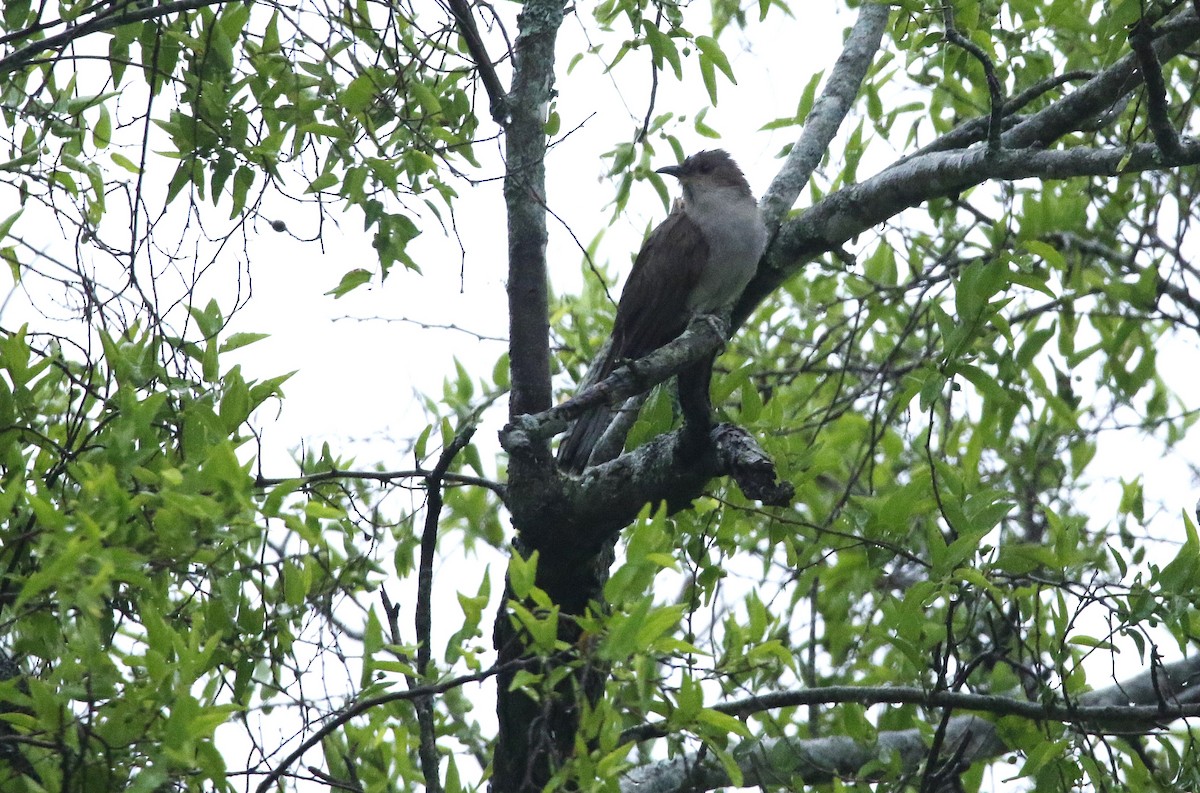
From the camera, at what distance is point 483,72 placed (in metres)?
3.71

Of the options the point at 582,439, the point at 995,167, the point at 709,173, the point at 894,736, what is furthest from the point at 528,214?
the point at 709,173

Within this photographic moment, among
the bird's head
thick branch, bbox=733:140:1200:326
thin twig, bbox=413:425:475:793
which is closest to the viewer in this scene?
thin twig, bbox=413:425:475:793

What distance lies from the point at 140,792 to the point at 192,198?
1854mm

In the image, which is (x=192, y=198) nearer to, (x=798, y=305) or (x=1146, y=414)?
(x=798, y=305)

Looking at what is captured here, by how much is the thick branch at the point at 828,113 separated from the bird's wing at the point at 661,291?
0.97 meters

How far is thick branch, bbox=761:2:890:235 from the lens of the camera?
186 inches

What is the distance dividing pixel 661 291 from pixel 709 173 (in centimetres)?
122

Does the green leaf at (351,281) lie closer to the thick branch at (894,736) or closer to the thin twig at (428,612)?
the thin twig at (428,612)

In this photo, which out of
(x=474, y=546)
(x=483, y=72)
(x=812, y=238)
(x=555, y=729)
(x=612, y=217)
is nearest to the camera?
(x=555, y=729)

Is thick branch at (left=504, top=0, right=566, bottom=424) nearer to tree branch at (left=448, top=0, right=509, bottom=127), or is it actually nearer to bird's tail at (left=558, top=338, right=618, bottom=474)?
tree branch at (left=448, top=0, right=509, bottom=127)

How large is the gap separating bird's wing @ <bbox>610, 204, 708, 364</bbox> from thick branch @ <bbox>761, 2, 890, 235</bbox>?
97 centimetres

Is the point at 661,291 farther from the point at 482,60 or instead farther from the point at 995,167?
the point at 995,167

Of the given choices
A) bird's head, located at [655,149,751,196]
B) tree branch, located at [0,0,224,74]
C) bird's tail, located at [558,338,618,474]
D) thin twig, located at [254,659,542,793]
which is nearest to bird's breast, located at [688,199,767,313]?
bird's head, located at [655,149,751,196]

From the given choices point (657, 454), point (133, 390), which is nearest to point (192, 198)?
point (133, 390)
